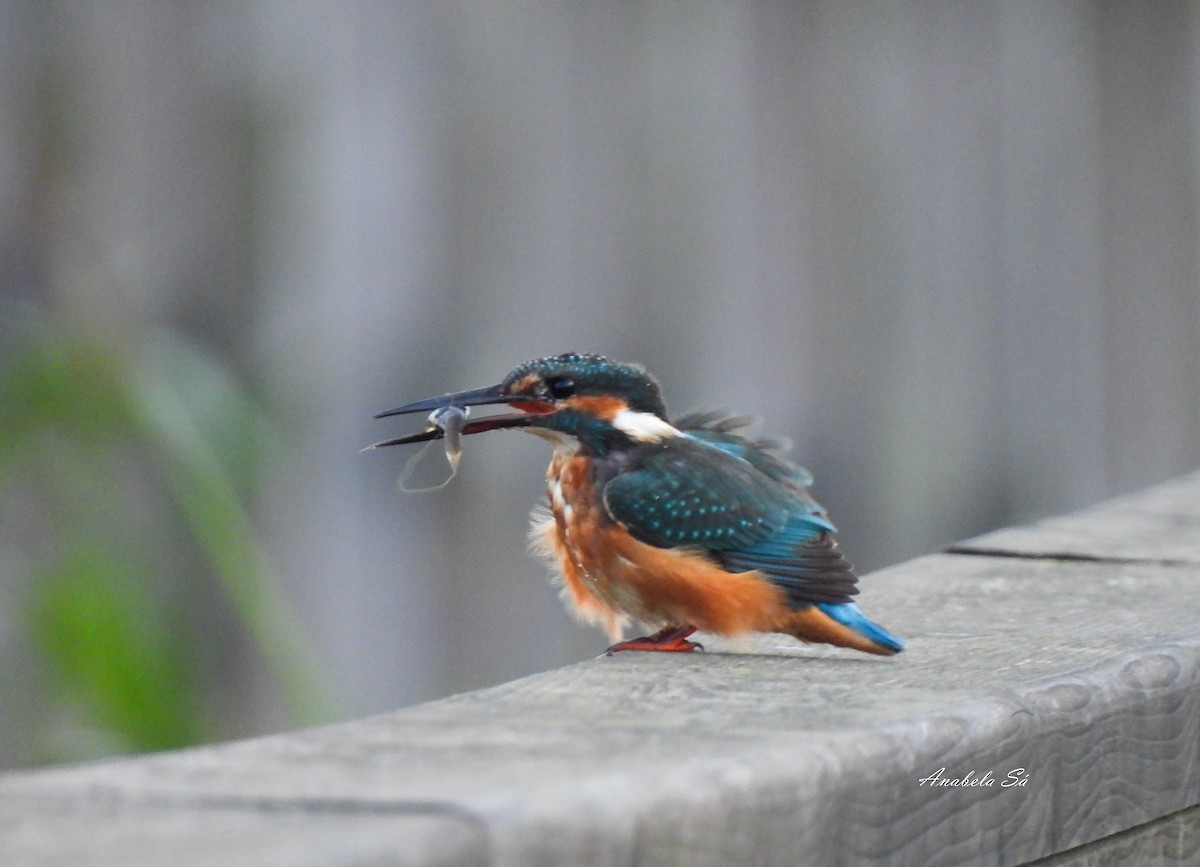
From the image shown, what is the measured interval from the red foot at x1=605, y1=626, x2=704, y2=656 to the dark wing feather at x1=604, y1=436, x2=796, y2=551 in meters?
0.08

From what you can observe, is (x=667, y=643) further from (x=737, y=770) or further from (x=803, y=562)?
(x=737, y=770)

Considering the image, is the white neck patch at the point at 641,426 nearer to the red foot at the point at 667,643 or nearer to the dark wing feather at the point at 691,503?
the dark wing feather at the point at 691,503

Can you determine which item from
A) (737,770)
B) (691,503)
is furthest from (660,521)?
(737,770)

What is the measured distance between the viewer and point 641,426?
2127 mm

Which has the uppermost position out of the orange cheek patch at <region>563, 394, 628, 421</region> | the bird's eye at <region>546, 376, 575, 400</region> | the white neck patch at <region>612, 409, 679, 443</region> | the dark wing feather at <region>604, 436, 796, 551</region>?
the bird's eye at <region>546, 376, 575, 400</region>

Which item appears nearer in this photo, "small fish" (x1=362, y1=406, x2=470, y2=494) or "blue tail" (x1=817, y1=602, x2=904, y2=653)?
"blue tail" (x1=817, y1=602, x2=904, y2=653)

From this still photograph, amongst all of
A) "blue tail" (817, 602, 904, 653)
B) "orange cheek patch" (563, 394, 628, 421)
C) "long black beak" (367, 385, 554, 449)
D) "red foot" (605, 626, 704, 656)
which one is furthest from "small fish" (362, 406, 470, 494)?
"blue tail" (817, 602, 904, 653)

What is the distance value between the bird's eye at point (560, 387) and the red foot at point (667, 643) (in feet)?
0.89

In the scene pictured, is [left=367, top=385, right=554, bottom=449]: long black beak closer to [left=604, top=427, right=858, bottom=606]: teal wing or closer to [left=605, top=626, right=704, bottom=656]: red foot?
[left=604, top=427, right=858, bottom=606]: teal wing

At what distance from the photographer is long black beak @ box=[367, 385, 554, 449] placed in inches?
80.4

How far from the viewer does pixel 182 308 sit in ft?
8.32

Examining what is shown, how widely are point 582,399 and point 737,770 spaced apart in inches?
40.0

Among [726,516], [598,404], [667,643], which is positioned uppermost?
[598,404]

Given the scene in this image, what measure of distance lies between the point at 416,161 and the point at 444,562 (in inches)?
21.7
